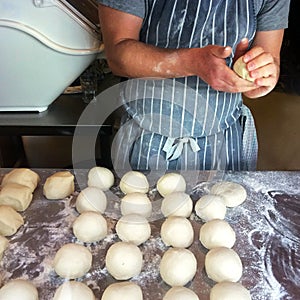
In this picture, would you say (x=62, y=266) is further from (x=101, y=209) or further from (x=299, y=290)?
(x=299, y=290)

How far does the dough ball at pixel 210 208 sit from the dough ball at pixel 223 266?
12 centimetres

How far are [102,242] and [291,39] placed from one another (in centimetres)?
289

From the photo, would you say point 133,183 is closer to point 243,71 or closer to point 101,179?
point 101,179

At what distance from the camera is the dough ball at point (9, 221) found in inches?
39.8

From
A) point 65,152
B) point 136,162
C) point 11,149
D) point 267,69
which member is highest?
point 267,69

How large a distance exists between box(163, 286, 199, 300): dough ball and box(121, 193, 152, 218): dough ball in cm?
25

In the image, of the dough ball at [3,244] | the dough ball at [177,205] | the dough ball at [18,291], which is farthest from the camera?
the dough ball at [177,205]

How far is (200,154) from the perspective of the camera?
4.26 ft

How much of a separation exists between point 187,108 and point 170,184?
0.23m

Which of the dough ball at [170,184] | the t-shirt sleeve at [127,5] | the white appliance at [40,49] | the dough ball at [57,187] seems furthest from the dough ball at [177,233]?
the white appliance at [40,49]

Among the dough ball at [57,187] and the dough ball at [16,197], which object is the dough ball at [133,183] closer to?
the dough ball at [57,187]

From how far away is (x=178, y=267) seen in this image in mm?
892

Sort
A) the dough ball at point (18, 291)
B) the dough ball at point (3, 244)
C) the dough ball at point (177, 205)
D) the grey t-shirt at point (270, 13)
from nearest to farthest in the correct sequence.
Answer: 1. the dough ball at point (18, 291)
2. the dough ball at point (3, 244)
3. the dough ball at point (177, 205)
4. the grey t-shirt at point (270, 13)

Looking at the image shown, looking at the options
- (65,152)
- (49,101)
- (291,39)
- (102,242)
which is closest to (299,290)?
(102,242)
